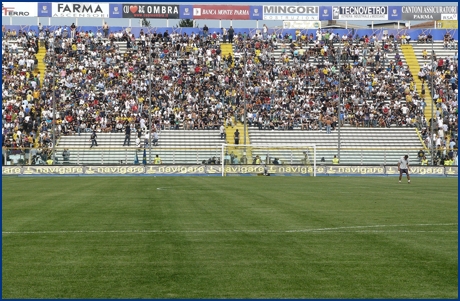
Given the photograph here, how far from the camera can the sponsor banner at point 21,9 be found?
78375 millimetres

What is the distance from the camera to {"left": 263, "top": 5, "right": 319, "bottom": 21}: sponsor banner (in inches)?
3226

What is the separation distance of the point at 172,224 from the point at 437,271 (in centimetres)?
781

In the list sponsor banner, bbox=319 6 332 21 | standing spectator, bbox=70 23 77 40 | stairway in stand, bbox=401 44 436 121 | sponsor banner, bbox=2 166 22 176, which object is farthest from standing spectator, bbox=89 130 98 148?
sponsor banner, bbox=319 6 332 21

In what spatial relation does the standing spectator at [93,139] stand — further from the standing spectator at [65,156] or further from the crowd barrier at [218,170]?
the crowd barrier at [218,170]

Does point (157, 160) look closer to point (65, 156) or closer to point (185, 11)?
point (65, 156)

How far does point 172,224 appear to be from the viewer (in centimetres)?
1756

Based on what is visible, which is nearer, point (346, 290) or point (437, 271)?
point (346, 290)

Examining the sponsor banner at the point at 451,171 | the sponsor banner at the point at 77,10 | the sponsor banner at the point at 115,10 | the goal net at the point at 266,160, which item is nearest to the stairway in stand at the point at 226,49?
the sponsor banner at the point at 115,10

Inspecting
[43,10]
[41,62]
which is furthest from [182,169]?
[43,10]

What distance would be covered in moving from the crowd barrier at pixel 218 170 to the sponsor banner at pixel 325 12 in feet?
97.8

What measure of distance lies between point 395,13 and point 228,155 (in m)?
36.6

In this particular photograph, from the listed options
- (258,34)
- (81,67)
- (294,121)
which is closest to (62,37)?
(81,67)

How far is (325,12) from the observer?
83.1 m

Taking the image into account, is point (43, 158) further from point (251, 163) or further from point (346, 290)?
point (346, 290)
